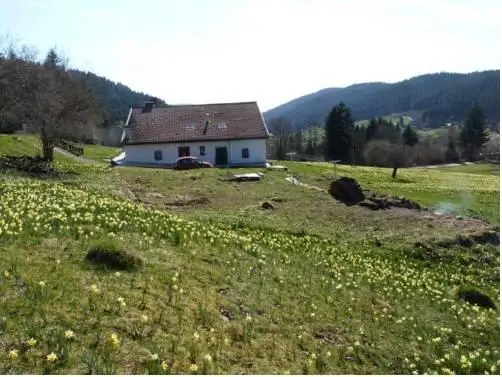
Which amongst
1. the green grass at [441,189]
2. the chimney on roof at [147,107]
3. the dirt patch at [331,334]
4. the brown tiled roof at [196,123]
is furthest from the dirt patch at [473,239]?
the chimney on roof at [147,107]

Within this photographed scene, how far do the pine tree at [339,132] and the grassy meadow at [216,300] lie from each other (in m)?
83.0

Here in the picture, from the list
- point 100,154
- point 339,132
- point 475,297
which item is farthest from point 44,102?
point 339,132

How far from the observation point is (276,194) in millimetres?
34281

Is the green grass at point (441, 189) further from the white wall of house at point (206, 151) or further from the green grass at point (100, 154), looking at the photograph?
the green grass at point (100, 154)

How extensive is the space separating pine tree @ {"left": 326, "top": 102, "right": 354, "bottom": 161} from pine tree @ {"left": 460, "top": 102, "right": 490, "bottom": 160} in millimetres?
38977

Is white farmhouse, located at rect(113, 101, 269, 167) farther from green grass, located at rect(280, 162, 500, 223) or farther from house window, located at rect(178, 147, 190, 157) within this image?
green grass, located at rect(280, 162, 500, 223)

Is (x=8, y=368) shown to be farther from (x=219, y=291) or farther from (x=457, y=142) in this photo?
(x=457, y=142)

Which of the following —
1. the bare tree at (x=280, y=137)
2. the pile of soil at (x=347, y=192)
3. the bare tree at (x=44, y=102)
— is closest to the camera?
the pile of soil at (x=347, y=192)

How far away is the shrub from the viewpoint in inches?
413

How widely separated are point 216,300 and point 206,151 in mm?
51269

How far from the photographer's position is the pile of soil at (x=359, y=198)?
105 ft

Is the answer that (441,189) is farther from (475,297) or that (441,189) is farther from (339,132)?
(475,297)

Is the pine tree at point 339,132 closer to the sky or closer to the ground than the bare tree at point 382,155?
closer to the sky

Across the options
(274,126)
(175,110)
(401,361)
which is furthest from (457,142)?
(401,361)
